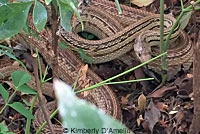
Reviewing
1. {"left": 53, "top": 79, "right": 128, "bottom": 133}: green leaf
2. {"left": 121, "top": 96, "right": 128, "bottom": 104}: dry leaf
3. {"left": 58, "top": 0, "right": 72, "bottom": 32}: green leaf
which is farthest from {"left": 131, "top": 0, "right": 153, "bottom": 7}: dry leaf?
{"left": 53, "top": 79, "right": 128, "bottom": 133}: green leaf

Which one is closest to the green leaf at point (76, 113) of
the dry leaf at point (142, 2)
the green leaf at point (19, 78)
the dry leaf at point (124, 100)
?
the green leaf at point (19, 78)

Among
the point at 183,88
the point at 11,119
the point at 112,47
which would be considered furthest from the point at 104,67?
the point at 11,119

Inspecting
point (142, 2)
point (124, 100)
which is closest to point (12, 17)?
point (124, 100)

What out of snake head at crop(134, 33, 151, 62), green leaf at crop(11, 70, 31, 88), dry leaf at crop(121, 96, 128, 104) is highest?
snake head at crop(134, 33, 151, 62)

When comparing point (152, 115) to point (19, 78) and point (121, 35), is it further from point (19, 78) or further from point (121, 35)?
point (19, 78)

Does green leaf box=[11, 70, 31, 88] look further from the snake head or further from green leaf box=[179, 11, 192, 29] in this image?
green leaf box=[179, 11, 192, 29]

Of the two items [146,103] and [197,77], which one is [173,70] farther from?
[197,77]
